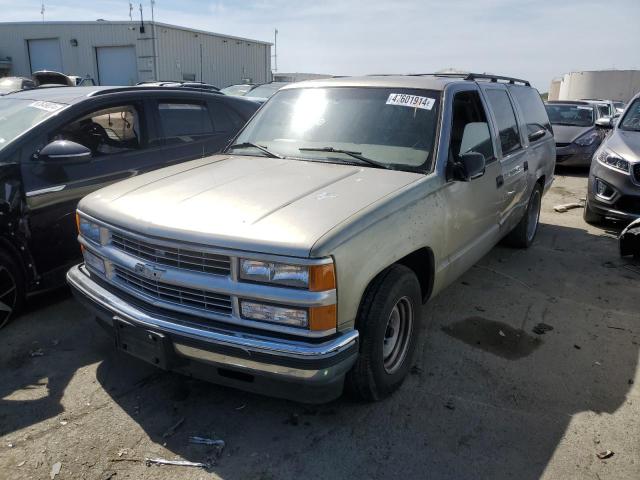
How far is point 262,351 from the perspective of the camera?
236 centimetres

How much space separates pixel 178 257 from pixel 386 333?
1.30 metres

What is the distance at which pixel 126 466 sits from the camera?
8.28ft

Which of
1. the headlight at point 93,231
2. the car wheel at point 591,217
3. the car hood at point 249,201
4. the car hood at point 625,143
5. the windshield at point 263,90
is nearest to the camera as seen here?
the car hood at point 249,201

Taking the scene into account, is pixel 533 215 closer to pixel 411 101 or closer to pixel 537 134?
pixel 537 134

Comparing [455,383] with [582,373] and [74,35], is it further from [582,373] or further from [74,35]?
[74,35]

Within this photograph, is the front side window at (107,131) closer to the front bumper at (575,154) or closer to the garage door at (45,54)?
the front bumper at (575,154)

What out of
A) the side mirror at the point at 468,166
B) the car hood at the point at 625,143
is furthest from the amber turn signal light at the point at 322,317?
the car hood at the point at 625,143

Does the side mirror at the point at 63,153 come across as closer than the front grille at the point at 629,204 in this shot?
Yes

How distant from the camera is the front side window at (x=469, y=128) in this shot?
3.61 m

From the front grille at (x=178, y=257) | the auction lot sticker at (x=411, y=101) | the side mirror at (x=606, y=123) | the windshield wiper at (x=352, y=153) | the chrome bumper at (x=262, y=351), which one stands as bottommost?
the chrome bumper at (x=262, y=351)

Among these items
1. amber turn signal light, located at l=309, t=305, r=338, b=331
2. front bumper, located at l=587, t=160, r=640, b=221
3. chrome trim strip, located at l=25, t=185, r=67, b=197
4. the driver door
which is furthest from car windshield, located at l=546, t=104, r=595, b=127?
amber turn signal light, located at l=309, t=305, r=338, b=331

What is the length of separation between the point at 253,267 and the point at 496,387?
1850 mm

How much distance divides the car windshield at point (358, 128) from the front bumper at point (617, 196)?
3.96m

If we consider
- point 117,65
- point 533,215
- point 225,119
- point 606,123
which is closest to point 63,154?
point 225,119
